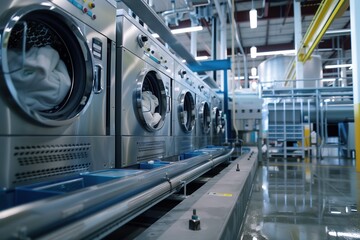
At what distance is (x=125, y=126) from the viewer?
1.89 m

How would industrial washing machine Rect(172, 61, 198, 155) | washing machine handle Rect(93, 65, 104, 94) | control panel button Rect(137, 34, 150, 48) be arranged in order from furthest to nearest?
industrial washing machine Rect(172, 61, 198, 155), control panel button Rect(137, 34, 150, 48), washing machine handle Rect(93, 65, 104, 94)

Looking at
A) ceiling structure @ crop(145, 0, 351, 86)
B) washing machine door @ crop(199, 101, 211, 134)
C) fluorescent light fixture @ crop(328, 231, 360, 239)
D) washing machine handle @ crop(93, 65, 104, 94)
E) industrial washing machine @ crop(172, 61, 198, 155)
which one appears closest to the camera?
washing machine handle @ crop(93, 65, 104, 94)

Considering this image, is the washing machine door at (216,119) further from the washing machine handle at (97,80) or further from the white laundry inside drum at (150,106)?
the washing machine handle at (97,80)

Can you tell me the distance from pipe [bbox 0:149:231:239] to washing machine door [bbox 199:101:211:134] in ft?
10.5

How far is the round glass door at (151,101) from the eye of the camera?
2.06 m

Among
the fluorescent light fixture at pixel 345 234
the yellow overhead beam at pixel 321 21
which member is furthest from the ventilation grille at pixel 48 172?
the yellow overhead beam at pixel 321 21

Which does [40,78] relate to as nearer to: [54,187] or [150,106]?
[54,187]

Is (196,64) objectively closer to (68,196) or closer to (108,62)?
(108,62)

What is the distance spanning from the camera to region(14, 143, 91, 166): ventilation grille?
1.09 metres

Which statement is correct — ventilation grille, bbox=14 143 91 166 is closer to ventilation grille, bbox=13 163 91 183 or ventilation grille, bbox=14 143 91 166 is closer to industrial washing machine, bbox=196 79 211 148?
ventilation grille, bbox=13 163 91 183

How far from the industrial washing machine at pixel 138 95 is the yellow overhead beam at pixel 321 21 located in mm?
4504

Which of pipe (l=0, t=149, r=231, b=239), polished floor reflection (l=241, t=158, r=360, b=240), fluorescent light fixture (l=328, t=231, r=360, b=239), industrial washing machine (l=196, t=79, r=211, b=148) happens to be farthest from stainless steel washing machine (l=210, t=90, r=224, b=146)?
pipe (l=0, t=149, r=231, b=239)

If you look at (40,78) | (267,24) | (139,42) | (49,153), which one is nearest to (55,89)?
(40,78)

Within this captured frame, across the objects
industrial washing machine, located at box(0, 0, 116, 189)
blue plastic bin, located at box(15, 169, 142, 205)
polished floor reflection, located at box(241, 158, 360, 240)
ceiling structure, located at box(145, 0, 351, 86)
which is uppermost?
ceiling structure, located at box(145, 0, 351, 86)
